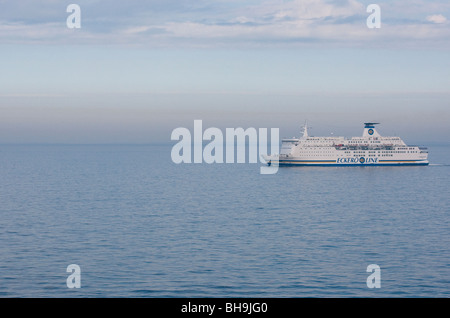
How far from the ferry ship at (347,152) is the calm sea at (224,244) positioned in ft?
133

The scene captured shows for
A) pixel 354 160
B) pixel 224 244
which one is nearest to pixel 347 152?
pixel 354 160

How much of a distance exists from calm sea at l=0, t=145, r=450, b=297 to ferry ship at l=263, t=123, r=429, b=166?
133 feet

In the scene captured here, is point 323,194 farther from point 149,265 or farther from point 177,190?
point 149,265

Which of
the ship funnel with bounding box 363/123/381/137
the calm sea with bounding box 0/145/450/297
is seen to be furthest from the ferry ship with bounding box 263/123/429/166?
the calm sea with bounding box 0/145/450/297

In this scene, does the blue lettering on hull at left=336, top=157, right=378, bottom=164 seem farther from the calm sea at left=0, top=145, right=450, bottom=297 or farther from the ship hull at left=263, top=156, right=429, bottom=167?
the calm sea at left=0, top=145, right=450, bottom=297

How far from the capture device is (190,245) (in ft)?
100

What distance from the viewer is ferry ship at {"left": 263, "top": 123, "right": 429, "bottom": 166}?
100688 mm

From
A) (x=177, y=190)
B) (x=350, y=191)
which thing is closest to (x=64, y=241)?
(x=177, y=190)

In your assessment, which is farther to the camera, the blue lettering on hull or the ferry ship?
the blue lettering on hull

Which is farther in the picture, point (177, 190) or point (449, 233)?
point (177, 190)

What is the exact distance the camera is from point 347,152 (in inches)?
4072

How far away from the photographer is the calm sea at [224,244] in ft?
74.6

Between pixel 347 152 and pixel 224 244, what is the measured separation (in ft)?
250
